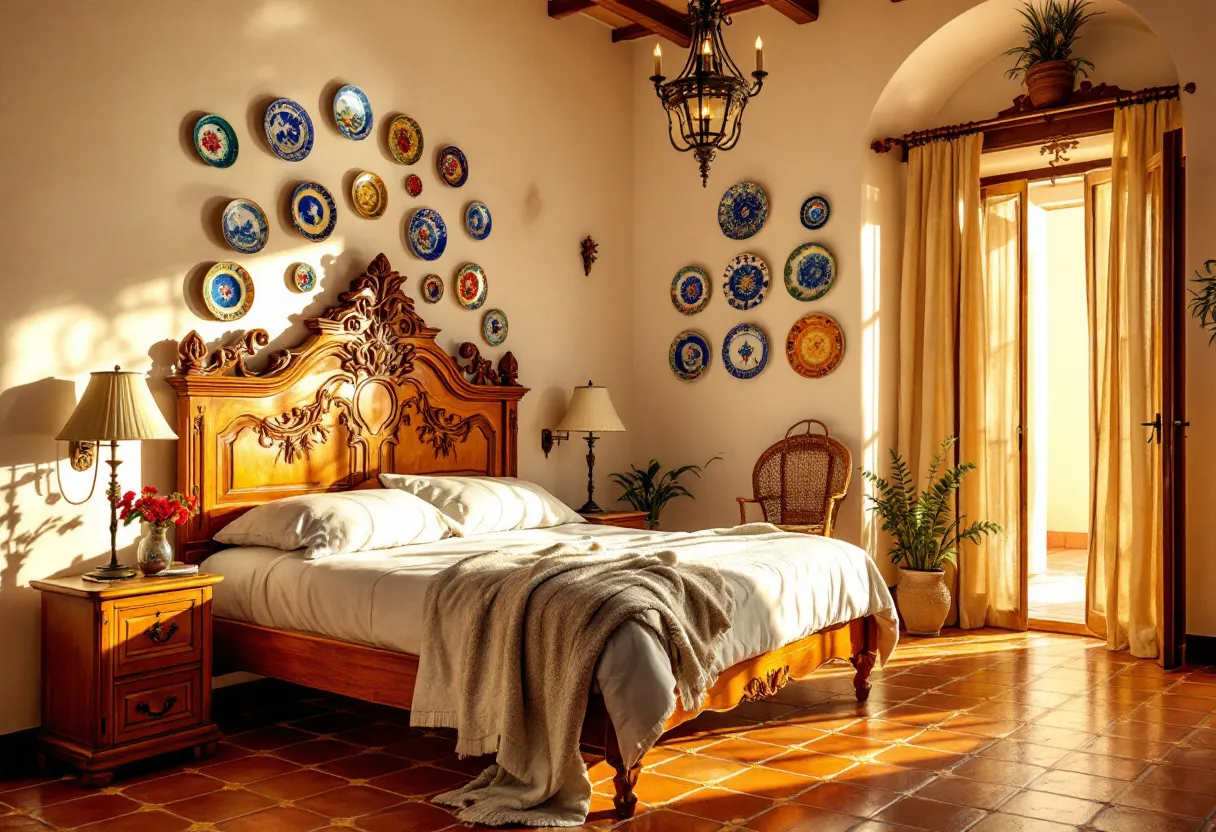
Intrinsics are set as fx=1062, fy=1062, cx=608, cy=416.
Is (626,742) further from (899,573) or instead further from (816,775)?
(899,573)

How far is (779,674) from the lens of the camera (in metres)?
3.77

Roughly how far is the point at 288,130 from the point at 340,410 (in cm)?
121

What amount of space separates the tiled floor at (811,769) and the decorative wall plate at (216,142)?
2.20 metres

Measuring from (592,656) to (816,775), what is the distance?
3.18ft

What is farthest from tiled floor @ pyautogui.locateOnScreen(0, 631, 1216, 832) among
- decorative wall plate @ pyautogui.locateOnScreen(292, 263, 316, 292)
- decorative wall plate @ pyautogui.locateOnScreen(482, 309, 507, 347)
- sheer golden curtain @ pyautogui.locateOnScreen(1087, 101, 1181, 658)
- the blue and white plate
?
the blue and white plate

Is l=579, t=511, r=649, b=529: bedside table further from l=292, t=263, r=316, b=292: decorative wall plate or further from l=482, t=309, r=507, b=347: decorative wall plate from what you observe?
l=292, t=263, r=316, b=292: decorative wall plate

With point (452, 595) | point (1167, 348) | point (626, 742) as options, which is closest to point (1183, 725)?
point (1167, 348)

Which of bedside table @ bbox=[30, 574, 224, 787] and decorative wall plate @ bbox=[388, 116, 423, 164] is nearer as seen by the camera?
bedside table @ bbox=[30, 574, 224, 787]

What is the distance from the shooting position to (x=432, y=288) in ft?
17.0

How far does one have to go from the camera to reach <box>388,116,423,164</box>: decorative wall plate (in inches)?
196

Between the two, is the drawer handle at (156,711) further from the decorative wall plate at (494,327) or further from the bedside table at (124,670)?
the decorative wall plate at (494,327)

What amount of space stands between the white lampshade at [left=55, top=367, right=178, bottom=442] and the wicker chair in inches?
121

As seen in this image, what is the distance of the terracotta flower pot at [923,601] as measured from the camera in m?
5.49

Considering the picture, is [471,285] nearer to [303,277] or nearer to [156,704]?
[303,277]
